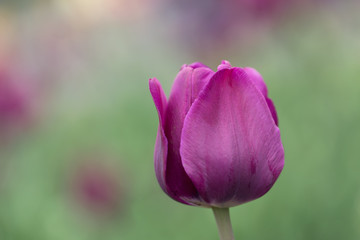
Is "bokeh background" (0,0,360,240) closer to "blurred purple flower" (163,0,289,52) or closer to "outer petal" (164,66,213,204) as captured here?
"blurred purple flower" (163,0,289,52)

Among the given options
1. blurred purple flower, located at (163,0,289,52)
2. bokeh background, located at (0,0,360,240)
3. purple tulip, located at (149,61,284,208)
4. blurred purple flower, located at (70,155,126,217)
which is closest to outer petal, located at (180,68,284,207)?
purple tulip, located at (149,61,284,208)

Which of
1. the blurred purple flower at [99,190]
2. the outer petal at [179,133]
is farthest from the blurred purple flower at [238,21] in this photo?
the outer petal at [179,133]

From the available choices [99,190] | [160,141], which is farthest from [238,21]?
[160,141]

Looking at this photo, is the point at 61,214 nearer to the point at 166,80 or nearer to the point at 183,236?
the point at 183,236

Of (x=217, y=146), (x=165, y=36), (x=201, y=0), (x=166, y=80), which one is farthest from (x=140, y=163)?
(x=201, y=0)

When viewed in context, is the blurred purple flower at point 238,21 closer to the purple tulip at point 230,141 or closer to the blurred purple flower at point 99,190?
the blurred purple flower at point 99,190

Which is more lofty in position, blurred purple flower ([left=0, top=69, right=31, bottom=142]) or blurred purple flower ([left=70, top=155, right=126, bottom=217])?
blurred purple flower ([left=0, top=69, right=31, bottom=142])

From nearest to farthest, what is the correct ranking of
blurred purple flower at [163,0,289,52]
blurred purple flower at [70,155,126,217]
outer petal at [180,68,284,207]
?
outer petal at [180,68,284,207] < blurred purple flower at [70,155,126,217] < blurred purple flower at [163,0,289,52]

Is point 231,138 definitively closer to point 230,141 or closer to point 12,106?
point 230,141
